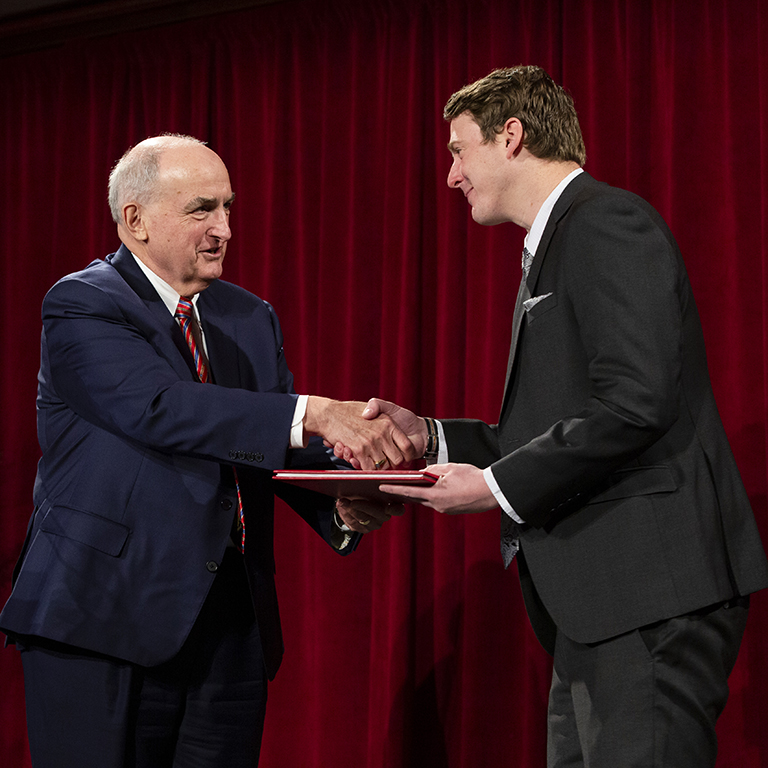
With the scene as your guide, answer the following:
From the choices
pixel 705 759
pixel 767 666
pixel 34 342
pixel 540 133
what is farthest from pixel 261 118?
pixel 705 759

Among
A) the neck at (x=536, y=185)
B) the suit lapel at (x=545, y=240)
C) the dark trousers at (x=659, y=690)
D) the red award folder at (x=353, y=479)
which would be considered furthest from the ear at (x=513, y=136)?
the dark trousers at (x=659, y=690)

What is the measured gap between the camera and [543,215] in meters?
1.76

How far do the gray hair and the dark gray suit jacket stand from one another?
37.3 inches

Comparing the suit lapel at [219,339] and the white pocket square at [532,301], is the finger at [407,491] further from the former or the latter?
the suit lapel at [219,339]

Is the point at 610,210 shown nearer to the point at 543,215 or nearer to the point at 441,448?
the point at 543,215

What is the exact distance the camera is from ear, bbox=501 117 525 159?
1.86 m

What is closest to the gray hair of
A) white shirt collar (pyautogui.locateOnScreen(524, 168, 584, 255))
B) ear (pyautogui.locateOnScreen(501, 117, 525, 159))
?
ear (pyautogui.locateOnScreen(501, 117, 525, 159))

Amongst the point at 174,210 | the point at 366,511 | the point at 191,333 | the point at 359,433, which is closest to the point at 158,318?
the point at 191,333

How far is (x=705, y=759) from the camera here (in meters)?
1.49

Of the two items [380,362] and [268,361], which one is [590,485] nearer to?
[268,361]

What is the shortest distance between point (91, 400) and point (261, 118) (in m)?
2.10

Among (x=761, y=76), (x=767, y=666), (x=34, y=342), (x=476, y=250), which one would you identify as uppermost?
(x=761, y=76)

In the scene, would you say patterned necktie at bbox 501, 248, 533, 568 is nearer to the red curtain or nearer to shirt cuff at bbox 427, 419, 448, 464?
shirt cuff at bbox 427, 419, 448, 464

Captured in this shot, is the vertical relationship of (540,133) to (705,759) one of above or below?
above
